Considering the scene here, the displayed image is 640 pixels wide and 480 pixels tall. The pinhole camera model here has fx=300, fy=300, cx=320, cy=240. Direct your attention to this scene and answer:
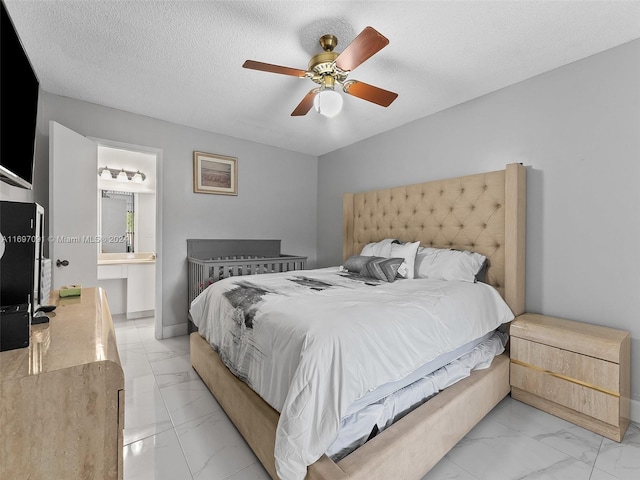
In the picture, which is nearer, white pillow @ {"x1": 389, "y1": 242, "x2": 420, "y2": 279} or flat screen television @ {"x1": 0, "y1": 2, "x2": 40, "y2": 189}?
flat screen television @ {"x1": 0, "y1": 2, "x2": 40, "y2": 189}

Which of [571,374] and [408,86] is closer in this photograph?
[571,374]

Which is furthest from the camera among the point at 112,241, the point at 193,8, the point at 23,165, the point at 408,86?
the point at 112,241

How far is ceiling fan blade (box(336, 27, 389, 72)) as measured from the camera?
1484mm

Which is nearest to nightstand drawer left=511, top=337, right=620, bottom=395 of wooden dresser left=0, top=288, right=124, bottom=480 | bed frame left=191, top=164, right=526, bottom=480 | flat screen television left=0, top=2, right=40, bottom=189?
bed frame left=191, top=164, right=526, bottom=480

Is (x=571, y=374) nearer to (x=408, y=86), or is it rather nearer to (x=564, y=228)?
(x=564, y=228)

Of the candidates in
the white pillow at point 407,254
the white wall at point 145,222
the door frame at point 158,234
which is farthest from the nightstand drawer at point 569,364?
the white wall at point 145,222

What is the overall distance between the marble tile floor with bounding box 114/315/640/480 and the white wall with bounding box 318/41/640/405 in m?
0.64

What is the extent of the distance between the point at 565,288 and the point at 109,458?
280 centimetres

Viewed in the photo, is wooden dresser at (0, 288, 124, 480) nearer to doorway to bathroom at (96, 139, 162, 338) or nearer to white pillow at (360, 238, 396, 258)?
white pillow at (360, 238, 396, 258)

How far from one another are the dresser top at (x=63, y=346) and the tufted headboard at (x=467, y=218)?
2.60m

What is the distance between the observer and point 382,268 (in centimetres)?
256

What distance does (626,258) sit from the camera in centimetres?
198

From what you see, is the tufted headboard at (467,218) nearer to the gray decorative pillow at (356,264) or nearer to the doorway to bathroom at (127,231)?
the gray decorative pillow at (356,264)

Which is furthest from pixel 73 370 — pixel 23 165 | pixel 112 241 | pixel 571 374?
pixel 112 241
